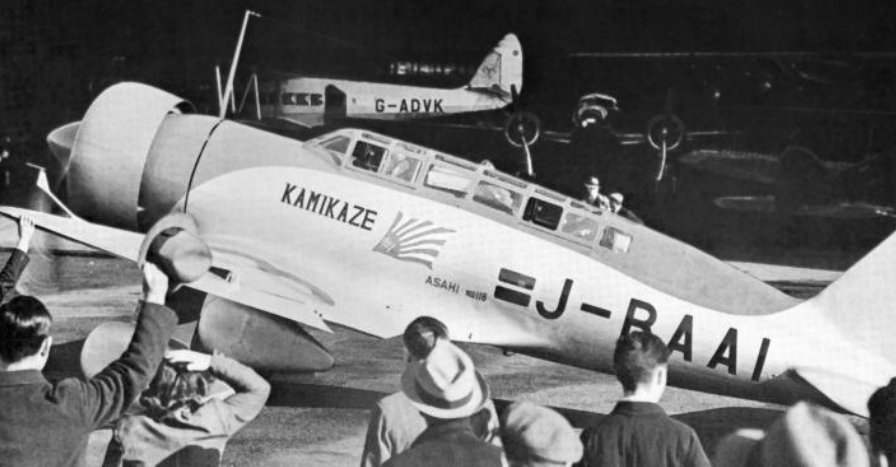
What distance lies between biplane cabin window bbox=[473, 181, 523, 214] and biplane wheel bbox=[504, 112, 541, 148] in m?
0.24

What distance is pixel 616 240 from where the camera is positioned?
3.25 metres

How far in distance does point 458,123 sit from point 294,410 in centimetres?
126

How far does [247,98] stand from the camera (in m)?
3.54

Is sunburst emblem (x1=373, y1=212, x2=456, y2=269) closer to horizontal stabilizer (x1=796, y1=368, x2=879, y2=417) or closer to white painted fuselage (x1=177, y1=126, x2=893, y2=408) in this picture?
white painted fuselage (x1=177, y1=126, x2=893, y2=408)

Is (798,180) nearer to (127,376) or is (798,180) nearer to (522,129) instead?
(522,129)

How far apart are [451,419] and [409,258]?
36.9 inches

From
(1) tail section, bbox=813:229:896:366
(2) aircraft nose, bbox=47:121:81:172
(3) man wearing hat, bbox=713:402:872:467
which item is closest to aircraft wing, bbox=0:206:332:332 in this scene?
(2) aircraft nose, bbox=47:121:81:172

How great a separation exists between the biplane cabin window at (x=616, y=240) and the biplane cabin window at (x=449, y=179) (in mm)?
547

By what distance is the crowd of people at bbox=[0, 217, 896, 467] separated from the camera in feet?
6.62

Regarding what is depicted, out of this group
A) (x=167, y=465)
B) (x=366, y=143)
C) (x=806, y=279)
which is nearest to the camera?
(x=167, y=465)

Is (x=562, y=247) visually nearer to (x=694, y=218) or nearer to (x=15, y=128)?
(x=694, y=218)

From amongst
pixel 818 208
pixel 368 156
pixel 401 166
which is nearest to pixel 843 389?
pixel 818 208

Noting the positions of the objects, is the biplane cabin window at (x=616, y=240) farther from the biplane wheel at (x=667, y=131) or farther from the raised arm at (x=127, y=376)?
the raised arm at (x=127, y=376)

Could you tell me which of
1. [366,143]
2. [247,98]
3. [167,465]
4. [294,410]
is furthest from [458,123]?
[167,465]
